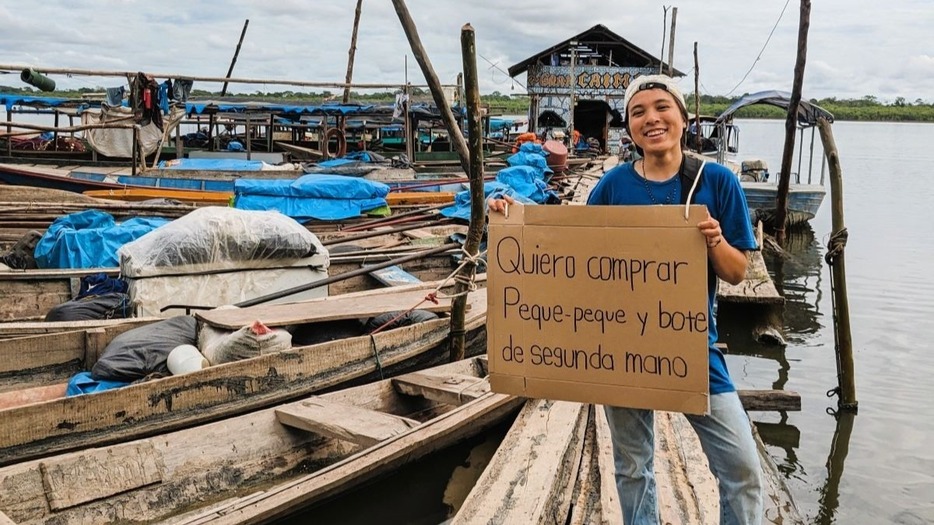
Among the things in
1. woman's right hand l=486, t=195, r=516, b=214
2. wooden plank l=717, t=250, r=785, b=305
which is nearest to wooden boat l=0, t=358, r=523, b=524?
woman's right hand l=486, t=195, r=516, b=214

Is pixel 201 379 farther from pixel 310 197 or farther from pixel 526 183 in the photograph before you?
pixel 526 183

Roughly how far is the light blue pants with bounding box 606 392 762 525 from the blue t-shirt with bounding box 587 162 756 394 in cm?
11

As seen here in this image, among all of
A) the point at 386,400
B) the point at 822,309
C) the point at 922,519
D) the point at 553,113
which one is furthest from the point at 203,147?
the point at 922,519

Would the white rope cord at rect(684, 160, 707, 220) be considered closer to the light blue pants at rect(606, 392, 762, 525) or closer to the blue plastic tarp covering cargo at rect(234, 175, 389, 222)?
the light blue pants at rect(606, 392, 762, 525)

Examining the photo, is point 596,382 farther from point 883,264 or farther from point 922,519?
point 883,264

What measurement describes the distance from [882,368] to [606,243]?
26.8 feet

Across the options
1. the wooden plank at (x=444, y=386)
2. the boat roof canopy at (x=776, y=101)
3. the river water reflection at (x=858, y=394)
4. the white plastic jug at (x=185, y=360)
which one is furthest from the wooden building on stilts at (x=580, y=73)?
the white plastic jug at (x=185, y=360)

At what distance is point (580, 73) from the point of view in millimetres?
31812

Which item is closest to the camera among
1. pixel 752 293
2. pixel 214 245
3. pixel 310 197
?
pixel 214 245

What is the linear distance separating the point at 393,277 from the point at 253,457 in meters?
3.75

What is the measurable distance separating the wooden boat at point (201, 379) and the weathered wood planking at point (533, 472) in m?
1.42

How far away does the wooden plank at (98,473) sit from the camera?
3918mm

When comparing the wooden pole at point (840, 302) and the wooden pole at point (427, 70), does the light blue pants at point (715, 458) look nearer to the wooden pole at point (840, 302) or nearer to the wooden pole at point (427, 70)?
the wooden pole at point (427, 70)

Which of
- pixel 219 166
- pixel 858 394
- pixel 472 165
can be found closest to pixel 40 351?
pixel 472 165
